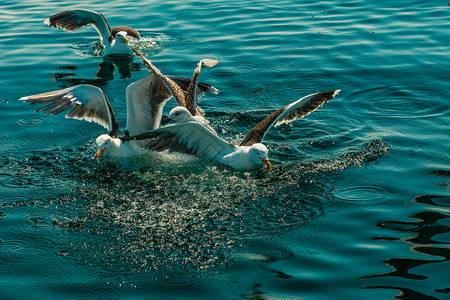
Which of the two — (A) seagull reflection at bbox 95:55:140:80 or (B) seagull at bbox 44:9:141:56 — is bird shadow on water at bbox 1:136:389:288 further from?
(B) seagull at bbox 44:9:141:56

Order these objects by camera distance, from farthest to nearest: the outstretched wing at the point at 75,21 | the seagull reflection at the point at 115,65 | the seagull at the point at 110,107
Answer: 1. the outstretched wing at the point at 75,21
2. the seagull reflection at the point at 115,65
3. the seagull at the point at 110,107

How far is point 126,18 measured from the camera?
65.5 feet

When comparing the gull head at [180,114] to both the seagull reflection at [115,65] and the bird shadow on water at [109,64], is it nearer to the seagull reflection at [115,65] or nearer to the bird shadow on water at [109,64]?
the bird shadow on water at [109,64]

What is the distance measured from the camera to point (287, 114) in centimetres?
1047

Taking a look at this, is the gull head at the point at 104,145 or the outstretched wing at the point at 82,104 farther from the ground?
the outstretched wing at the point at 82,104

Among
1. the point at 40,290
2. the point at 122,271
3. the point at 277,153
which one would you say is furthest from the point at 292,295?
the point at 277,153

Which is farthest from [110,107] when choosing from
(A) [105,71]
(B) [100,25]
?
(B) [100,25]

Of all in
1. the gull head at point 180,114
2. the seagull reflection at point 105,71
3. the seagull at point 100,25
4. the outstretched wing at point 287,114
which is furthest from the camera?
the seagull at point 100,25

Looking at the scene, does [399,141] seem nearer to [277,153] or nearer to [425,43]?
[277,153]

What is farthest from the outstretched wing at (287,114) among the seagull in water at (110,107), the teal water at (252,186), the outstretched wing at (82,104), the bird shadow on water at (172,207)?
the outstretched wing at (82,104)

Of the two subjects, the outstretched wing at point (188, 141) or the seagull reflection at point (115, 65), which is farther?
the seagull reflection at point (115, 65)

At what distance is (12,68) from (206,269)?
423 inches

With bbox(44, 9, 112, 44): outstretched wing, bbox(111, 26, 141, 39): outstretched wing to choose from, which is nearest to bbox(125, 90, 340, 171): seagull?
bbox(111, 26, 141, 39): outstretched wing

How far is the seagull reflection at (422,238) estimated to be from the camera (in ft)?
21.1
